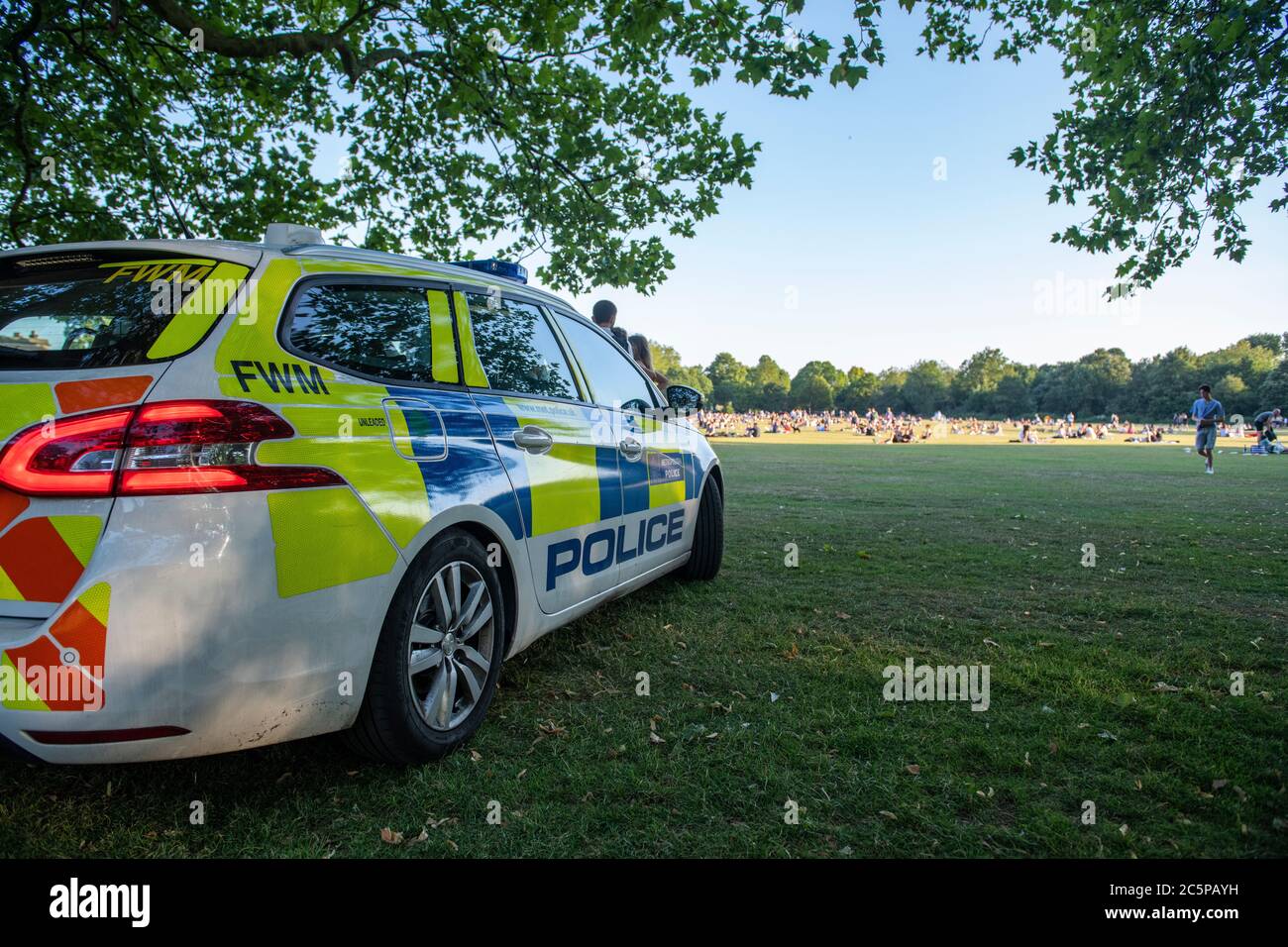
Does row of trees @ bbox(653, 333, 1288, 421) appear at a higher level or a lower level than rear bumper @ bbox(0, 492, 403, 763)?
higher

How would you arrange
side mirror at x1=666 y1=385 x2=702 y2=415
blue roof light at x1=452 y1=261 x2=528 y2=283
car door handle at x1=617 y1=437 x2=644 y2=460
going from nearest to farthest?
blue roof light at x1=452 y1=261 x2=528 y2=283 < car door handle at x1=617 y1=437 x2=644 y2=460 < side mirror at x1=666 y1=385 x2=702 y2=415

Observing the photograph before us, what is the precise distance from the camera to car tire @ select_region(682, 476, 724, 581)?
5.21m

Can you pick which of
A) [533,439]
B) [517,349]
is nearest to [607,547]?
[533,439]

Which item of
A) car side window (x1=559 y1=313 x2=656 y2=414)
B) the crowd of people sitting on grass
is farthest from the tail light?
the crowd of people sitting on grass

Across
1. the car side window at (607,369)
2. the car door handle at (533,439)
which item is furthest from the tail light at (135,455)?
the car side window at (607,369)

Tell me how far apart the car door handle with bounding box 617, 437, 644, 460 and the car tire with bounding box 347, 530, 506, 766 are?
50.9 inches

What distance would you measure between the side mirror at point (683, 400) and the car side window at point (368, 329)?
89.4 inches

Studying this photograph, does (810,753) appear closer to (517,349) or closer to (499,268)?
(517,349)

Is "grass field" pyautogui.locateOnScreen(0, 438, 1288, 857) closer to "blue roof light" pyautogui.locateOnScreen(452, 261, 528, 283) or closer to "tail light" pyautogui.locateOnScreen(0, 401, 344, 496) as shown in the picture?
"tail light" pyautogui.locateOnScreen(0, 401, 344, 496)

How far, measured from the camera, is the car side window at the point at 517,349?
306cm

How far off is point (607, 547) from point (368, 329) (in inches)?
64.0

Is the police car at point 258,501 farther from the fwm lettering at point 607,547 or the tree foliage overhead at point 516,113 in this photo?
the tree foliage overhead at point 516,113
